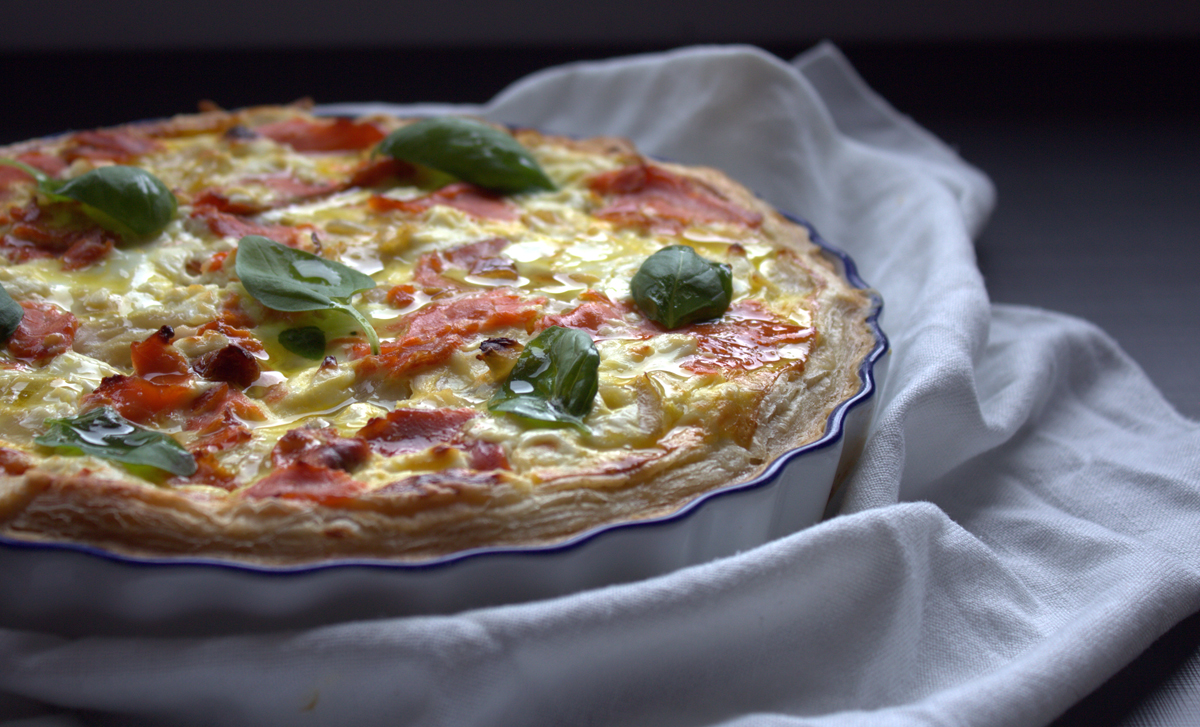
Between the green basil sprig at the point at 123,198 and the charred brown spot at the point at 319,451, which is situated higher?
the green basil sprig at the point at 123,198

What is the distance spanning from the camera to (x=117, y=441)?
2.39m

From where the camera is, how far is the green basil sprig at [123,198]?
3205 mm

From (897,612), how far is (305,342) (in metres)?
1.59

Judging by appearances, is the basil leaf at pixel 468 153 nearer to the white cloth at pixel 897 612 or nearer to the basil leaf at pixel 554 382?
the basil leaf at pixel 554 382

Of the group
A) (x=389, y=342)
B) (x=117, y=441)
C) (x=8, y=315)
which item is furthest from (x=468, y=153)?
(x=117, y=441)

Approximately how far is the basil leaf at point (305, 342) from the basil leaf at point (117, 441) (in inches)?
18.3

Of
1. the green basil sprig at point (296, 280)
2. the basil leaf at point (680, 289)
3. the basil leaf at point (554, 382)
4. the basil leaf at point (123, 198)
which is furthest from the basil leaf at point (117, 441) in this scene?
the basil leaf at point (680, 289)

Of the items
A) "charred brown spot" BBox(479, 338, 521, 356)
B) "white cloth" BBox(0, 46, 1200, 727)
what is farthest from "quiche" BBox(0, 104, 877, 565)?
"white cloth" BBox(0, 46, 1200, 727)

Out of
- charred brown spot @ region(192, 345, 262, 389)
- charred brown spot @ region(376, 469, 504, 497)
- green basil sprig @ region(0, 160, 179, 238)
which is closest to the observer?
charred brown spot @ region(376, 469, 504, 497)

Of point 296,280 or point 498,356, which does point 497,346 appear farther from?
point 296,280

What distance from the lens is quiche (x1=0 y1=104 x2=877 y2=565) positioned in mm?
2264

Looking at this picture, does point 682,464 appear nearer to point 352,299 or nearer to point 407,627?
point 407,627

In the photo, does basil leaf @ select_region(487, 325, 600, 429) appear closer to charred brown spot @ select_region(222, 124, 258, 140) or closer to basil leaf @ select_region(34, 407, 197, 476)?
basil leaf @ select_region(34, 407, 197, 476)

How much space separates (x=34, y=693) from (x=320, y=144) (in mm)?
2414
